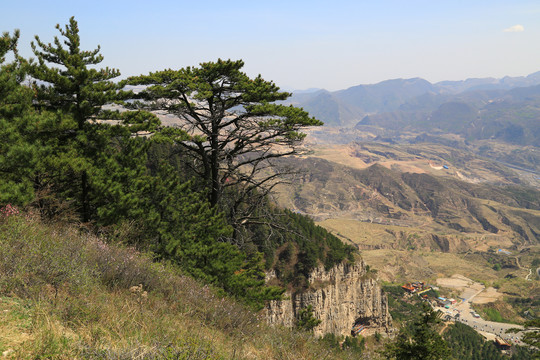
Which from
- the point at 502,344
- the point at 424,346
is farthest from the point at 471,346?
the point at 424,346

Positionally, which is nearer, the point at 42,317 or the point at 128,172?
the point at 42,317

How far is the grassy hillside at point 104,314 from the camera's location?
12.4 feet

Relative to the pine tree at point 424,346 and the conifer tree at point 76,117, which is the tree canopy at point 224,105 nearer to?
the conifer tree at point 76,117

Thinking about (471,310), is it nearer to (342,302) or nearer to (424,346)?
(342,302)

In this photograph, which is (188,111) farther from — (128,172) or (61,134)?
(61,134)

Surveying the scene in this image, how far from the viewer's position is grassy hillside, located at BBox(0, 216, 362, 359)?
3.77 m

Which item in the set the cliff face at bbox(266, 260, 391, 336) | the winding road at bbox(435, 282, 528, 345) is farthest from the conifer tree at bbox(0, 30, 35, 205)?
the winding road at bbox(435, 282, 528, 345)

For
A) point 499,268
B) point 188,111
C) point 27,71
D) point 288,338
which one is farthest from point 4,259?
point 499,268

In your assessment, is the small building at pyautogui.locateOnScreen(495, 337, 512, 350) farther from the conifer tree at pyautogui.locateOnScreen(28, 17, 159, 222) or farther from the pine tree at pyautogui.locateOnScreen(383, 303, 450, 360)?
the conifer tree at pyautogui.locateOnScreen(28, 17, 159, 222)

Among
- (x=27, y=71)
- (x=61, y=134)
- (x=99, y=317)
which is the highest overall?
(x=27, y=71)

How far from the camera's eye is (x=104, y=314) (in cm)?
462

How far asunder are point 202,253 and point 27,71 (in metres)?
9.31

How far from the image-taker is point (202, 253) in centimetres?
1274

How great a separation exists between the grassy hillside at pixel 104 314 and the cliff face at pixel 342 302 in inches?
1550
